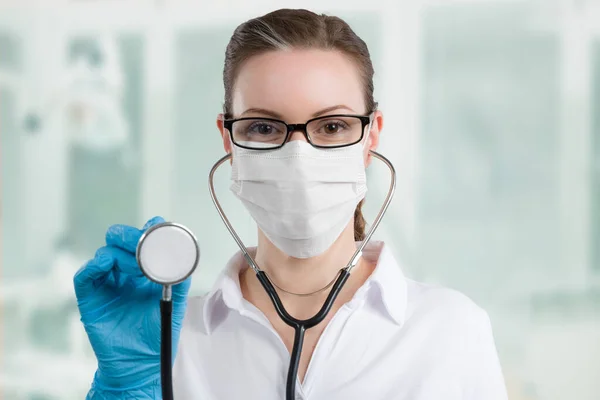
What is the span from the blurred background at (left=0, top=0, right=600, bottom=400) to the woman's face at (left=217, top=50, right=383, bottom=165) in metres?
1.26

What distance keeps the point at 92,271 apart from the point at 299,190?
1.29 ft

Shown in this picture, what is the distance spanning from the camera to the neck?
1390 millimetres

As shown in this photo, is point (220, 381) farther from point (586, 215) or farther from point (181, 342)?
point (586, 215)

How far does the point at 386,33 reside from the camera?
104 inches

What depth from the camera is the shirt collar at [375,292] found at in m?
1.35

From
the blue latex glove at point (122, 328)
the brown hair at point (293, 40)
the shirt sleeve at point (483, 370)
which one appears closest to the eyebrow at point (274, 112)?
the brown hair at point (293, 40)

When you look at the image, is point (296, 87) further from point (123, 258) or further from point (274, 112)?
point (123, 258)

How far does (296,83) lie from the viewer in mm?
1277

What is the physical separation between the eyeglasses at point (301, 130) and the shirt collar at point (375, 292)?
267 millimetres

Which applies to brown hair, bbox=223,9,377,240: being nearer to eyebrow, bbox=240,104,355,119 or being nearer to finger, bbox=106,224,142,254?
eyebrow, bbox=240,104,355,119

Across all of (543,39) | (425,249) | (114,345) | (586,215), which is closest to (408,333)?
(114,345)

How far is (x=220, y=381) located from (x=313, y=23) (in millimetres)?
716

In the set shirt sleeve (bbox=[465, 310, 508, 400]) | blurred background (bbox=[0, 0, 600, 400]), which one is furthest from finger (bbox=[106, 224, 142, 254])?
blurred background (bbox=[0, 0, 600, 400])

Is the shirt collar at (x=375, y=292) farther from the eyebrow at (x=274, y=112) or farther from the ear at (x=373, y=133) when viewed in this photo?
the eyebrow at (x=274, y=112)
